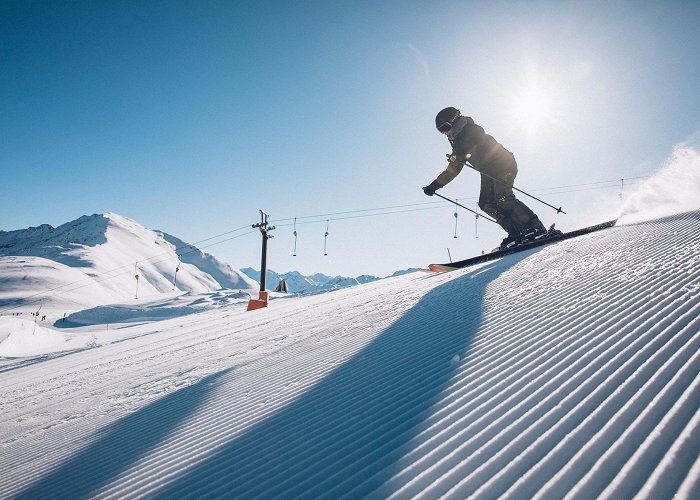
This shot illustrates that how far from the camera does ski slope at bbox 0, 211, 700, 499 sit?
1.78 m

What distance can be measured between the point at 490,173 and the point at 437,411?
30.4ft

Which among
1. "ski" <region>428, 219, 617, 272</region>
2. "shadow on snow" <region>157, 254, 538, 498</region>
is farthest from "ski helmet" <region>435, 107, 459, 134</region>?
"shadow on snow" <region>157, 254, 538, 498</region>

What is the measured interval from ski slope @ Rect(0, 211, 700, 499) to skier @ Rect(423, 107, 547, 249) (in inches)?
192

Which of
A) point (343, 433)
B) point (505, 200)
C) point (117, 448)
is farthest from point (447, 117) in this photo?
point (117, 448)

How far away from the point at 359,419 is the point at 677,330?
2.47 metres

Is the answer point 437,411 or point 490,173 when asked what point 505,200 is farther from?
point 437,411

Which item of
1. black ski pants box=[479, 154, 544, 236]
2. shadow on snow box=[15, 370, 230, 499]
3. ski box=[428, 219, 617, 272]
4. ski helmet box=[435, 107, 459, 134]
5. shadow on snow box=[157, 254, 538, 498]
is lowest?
shadow on snow box=[15, 370, 230, 499]

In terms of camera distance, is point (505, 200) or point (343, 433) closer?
point (343, 433)

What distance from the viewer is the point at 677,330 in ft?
9.07

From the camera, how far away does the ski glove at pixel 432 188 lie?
1031 cm

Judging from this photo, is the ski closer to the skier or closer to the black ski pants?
the skier

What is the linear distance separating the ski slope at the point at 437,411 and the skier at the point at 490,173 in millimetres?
4865

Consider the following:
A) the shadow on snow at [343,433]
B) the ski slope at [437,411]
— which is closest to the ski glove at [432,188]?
the ski slope at [437,411]

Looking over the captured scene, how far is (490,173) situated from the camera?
414 inches
